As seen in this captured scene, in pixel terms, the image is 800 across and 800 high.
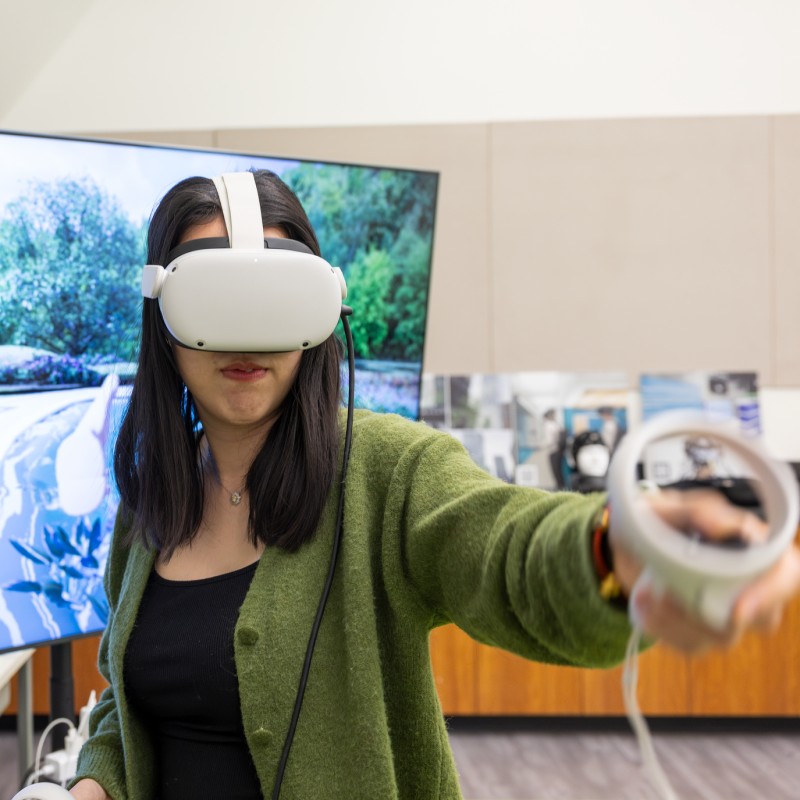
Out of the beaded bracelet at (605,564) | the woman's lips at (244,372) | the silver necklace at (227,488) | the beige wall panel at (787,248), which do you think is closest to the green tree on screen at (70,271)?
the silver necklace at (227,488)

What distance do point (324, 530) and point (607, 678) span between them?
262 cm

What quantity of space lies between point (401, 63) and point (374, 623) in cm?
315

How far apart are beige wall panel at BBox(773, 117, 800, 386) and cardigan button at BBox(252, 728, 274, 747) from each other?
3.20m

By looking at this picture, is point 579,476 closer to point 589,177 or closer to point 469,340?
point 469,340

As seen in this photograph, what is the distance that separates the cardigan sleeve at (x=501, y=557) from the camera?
0.58 metres

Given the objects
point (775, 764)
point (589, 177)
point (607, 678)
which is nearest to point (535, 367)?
point (589, 177)

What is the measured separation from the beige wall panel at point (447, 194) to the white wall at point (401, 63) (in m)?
0.06

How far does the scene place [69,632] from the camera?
1547 millimetres

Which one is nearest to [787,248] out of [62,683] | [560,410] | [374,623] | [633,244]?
[633,244]

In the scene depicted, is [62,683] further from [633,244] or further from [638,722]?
[633,244]

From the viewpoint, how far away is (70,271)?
151cm

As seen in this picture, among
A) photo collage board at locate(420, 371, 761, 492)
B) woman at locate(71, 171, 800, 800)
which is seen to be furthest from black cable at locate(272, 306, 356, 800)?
photo collage board at locate(420, 371, 761, 492)

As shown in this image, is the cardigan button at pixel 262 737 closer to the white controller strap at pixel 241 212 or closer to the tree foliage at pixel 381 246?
the white controller strap at pixel 241 212

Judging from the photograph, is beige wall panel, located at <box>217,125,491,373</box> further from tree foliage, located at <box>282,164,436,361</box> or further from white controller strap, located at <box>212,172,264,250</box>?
white controller strap, located at <box>212,172,264,250</box>
